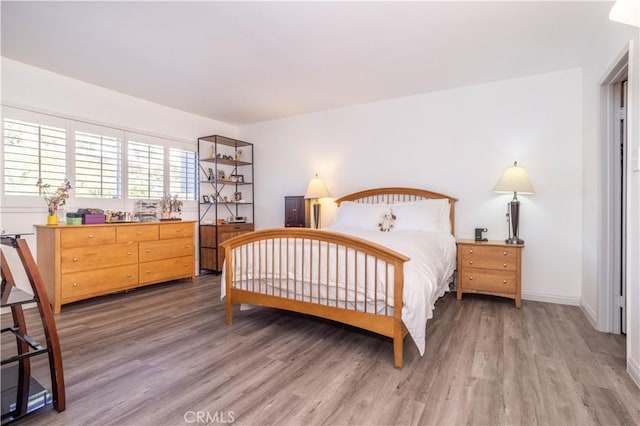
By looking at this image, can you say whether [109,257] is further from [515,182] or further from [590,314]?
[590,314]

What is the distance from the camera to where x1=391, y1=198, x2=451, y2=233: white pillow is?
3.64 metres

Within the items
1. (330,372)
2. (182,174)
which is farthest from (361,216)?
(182,174)

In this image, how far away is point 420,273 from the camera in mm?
2150

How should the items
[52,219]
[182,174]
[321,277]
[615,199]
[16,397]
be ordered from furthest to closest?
[182,174] < [52,219] < [615,199] < [321,277] < [16,397]

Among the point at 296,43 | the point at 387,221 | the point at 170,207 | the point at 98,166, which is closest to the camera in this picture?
the point at 296,43

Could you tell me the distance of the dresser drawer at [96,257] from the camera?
10.6 ft

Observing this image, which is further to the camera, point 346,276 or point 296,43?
point 296,43

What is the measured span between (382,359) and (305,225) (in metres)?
2.90

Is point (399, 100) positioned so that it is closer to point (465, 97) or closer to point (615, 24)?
point (465, 97)

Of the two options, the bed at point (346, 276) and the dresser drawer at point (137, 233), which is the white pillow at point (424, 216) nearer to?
the bed at point (346, 276)

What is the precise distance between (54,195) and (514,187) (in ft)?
15.7

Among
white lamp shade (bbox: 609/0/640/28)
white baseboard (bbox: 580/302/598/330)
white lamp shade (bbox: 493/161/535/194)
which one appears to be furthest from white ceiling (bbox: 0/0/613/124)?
white baseboard (bbox: 580/302/598/330)

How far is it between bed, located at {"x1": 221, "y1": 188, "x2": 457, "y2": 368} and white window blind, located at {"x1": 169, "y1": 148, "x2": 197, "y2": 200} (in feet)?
8.03

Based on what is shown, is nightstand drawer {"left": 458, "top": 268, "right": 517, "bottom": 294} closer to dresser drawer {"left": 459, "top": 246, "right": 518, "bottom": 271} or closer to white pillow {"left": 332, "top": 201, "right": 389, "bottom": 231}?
dresser drawer {"left": 459, "top": 246, "right": 518, "bottom": 271}
